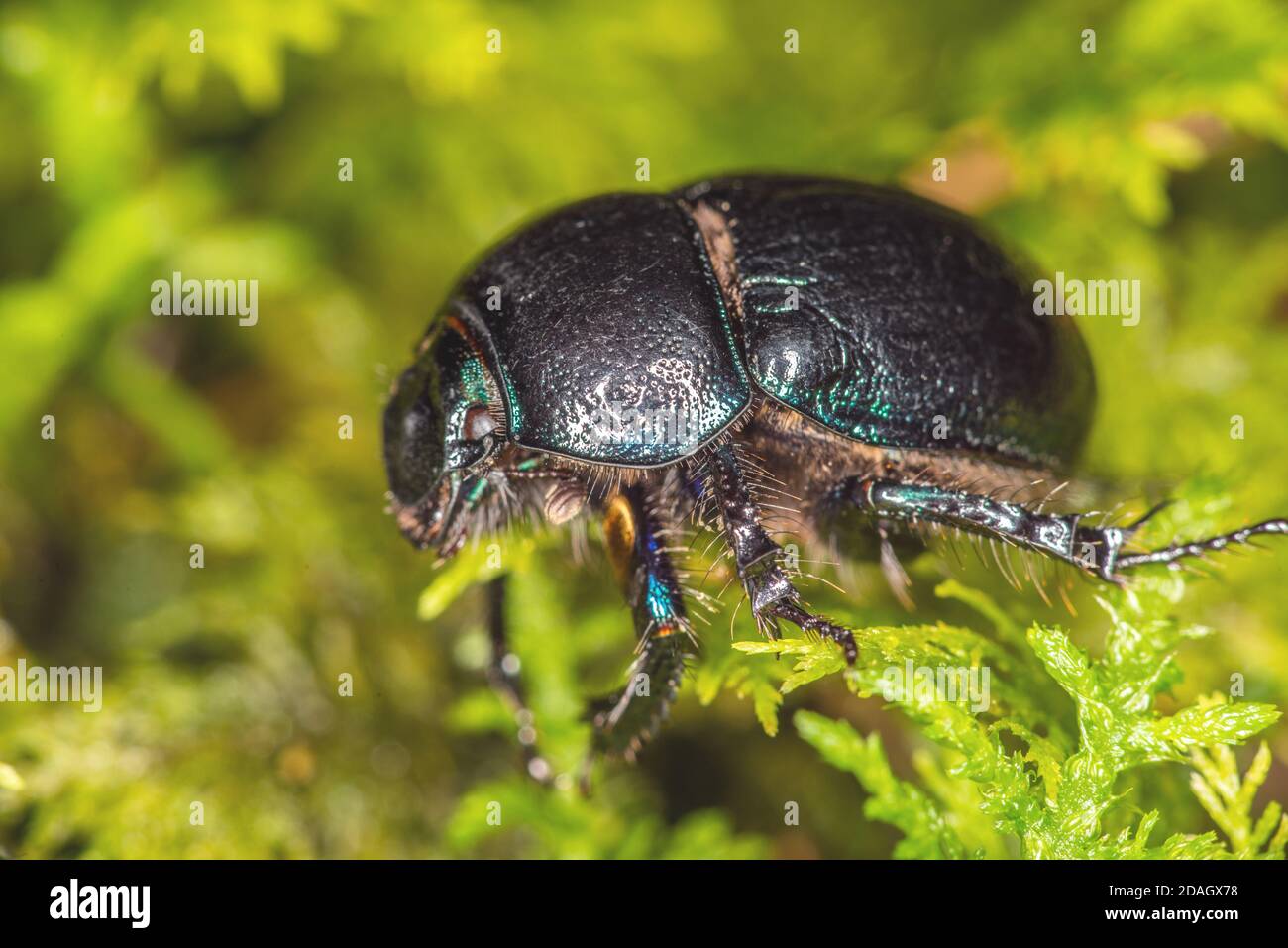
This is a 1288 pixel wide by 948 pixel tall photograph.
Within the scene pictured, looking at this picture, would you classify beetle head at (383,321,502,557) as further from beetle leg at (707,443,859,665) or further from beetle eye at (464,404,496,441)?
beetle leg at (707,443,859,665)

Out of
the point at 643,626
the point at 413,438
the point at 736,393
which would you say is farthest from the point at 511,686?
the point at 736,393

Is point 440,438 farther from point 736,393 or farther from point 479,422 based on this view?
point 736,393

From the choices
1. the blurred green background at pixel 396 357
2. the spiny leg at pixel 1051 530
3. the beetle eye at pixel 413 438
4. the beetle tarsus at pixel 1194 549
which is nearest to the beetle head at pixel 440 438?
the beetle eye at pixel 413 438

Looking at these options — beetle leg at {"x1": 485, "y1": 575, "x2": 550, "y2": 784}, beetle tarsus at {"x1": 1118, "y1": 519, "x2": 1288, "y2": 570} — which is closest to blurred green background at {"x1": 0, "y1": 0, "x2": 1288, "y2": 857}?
beetle leg at {"x1": 485, "y1": 575, "x2": 550, "y2": 784}

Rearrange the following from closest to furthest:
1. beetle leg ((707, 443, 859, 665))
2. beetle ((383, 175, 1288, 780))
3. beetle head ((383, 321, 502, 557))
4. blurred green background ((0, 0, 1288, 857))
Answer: beetle leg ((707, 443, 859, 665)) < beetle ((383, 175, 1288, 780)) < beetle head ((383, 321, 502, 557)) < blurred green background ((0, 0, 1288, 857))

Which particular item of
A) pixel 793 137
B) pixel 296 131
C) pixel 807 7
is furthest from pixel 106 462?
pixel 807 7

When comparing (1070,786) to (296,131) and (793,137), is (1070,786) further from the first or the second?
(296,131)
